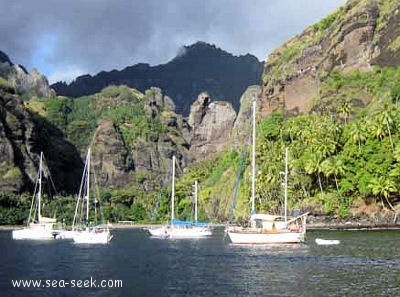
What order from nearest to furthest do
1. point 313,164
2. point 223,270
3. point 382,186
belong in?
point 223,270 → point 382,186 → point 313,164

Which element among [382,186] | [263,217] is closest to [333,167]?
[382,186]

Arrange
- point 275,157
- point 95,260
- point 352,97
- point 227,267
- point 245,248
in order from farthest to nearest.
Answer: point 352,97
point 275,157
point 245,248
point 95,260
point 227,267

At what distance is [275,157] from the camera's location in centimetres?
16662

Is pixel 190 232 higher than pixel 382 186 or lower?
lower

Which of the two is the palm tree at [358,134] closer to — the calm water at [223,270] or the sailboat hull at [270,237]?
the calm water at [223,270]

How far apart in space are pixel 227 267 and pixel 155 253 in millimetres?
24701

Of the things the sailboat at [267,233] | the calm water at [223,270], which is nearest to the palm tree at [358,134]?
the calm water at [223,270]

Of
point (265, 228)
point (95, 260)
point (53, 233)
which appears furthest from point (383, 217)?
point (95, 260)

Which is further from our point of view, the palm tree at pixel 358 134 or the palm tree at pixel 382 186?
the palm tree at pixel 358 134

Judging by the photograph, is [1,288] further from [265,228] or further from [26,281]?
[265,228]

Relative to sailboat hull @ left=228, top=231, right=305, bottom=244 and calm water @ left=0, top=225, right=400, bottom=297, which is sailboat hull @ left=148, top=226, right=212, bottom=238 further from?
sailboat hull @ left=228, top=231, right=305, bottom=244

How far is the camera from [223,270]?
60562 millimetres

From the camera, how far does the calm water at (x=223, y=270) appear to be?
47.8 metres

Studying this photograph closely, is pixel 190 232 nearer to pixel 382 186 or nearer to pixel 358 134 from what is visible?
pixel 382 186
